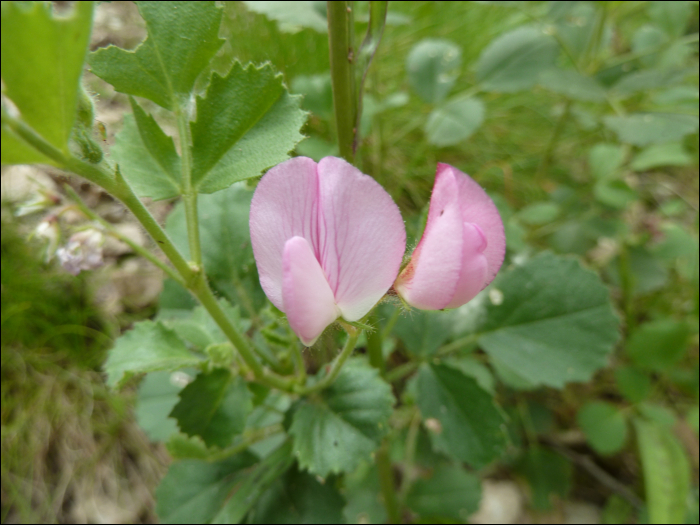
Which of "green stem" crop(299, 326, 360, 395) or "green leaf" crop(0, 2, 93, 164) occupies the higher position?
"green leaf" crop(0, 2, 93, 164)

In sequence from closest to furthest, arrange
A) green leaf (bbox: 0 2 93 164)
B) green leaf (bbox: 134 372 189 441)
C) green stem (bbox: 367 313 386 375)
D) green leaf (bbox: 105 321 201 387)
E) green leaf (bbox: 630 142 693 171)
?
green leaf (bbox: 0 2 93 164)
green leaf (bbox: 105 321 201 387)
green stem (bbox: 367 313 386 375)
green leaf (bbox: 134 372 189 441)
green leaf (bbox: 630 142 693 171)

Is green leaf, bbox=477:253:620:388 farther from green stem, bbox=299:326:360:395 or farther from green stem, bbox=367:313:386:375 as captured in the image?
green stem, bbox=299:326:360:395

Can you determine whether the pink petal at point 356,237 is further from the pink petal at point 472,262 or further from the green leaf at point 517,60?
the green leaf at point 517,60

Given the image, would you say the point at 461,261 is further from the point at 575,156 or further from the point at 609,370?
the point at 575,156

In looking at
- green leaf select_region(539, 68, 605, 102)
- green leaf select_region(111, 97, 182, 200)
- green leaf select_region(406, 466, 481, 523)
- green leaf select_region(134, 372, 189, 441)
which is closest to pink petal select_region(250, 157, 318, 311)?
green leaf select_region(111, 97, 182, 200)

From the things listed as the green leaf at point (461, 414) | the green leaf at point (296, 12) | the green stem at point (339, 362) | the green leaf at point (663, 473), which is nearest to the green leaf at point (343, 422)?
the green stem at point (339, 362)

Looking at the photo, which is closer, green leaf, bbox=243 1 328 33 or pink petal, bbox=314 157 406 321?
pink petal, bbox=314 157 406 321
